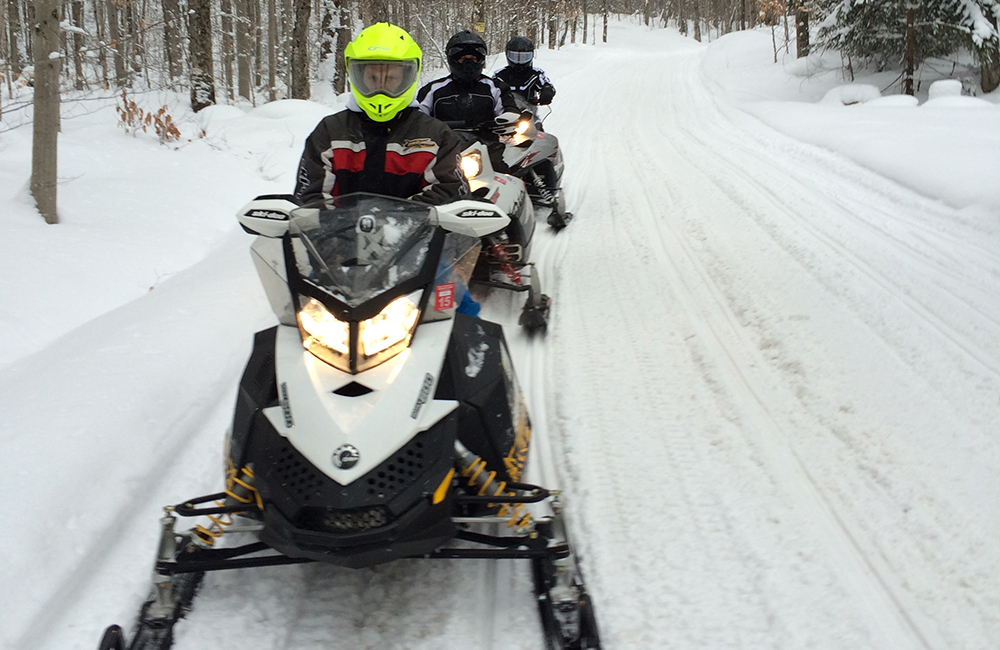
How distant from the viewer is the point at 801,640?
8.16 ft

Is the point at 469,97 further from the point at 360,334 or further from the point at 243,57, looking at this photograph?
the point at 243,57

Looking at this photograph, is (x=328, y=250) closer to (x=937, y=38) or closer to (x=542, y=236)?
(x=542, y=236)

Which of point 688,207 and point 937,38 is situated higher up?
point 937,38

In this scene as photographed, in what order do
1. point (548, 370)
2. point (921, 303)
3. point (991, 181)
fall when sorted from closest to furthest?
point (548, 370) < point (921, 303) < point (991, 181)

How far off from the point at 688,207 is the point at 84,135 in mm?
7636

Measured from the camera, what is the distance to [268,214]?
9.83ft

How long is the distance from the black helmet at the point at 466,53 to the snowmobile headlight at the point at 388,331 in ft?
15.2

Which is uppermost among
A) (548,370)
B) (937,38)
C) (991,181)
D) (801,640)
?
(937,38)

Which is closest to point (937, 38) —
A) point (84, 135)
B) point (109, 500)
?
point (84, 135)

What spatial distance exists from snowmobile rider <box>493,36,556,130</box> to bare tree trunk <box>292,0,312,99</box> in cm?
837

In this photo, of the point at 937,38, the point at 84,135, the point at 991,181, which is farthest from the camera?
the point at 937,38

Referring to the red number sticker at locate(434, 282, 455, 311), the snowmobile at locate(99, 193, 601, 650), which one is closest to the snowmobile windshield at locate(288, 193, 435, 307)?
the snowmobile at locate(99, 193, 601, 650)

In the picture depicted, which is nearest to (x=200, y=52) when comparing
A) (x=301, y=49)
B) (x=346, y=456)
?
(x=301, y=49)

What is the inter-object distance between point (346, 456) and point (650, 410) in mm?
2108
